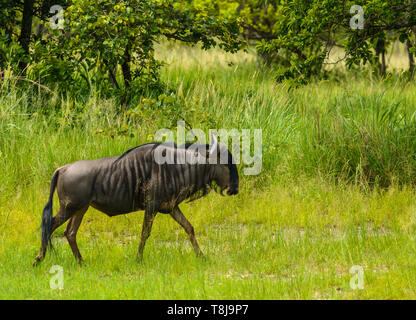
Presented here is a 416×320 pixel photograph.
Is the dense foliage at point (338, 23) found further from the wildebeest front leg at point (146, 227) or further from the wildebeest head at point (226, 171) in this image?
the wildebeest front leg at point (146, 227)

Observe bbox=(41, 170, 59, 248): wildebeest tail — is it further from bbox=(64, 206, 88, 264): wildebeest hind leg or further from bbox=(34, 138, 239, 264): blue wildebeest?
bbox=(64, 206, 88, 264): wildebeest hind leg

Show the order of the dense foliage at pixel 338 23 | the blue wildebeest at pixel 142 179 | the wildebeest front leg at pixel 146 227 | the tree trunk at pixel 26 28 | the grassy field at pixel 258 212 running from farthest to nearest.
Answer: the tree trunk at pixel 26 28, the dense foliage at pixel 338 23, the wildebeest front leg at pixel 146 227, the blue wildebeest at pixel 142 179, the grassy field at pixel 258 212

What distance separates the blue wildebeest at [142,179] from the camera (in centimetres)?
Result: 581

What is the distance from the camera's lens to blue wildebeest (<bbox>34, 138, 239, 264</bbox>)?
581 cm

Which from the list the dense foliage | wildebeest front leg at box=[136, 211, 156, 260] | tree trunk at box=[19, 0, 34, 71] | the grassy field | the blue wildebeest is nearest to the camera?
the grassy field

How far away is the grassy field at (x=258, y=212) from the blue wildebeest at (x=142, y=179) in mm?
579

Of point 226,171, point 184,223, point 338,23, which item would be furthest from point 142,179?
point 338,23

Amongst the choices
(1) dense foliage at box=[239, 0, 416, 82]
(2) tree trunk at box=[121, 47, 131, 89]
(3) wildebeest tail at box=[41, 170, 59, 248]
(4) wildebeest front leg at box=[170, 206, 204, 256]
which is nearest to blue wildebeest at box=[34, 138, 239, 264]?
(3) wildebeest tail at box=[41, 170, 59, 248]

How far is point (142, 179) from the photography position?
591cm

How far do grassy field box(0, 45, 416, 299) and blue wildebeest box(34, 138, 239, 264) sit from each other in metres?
0.58

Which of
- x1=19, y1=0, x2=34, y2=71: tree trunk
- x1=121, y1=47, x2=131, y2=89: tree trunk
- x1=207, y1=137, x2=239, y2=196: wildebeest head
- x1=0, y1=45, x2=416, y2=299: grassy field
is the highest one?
x1=19, y1=0, x2=34, y2=71: tree trunk

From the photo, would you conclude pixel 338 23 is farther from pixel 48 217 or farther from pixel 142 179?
pixel 48 217

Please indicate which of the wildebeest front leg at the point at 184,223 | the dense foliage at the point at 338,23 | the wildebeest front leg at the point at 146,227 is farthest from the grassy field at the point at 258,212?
the dense foliage at the point at 338,23
